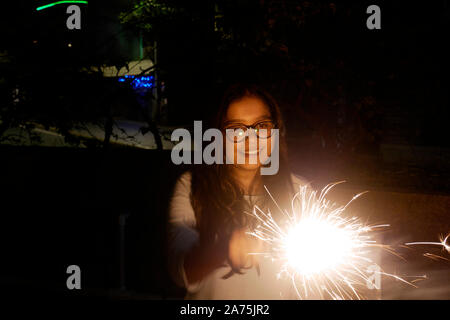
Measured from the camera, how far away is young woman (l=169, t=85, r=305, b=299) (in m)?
2.15

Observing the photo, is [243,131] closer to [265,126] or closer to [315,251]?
[265,126]

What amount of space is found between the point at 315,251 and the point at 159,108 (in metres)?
4.66

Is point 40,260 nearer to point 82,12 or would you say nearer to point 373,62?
point 82,12

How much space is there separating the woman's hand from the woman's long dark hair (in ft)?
0.69

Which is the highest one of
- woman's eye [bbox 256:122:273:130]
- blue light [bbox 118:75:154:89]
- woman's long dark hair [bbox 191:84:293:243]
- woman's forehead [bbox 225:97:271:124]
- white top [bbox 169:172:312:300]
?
blue light [bbox 118:75:154:89]

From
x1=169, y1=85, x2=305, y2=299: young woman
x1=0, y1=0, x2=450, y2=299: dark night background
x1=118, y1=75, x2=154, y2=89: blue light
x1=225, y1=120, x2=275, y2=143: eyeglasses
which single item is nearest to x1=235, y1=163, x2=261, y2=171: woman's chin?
x1=169, y1=85, x2=305, y2=299: young woman

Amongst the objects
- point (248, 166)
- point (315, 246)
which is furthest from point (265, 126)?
point (315, 246)

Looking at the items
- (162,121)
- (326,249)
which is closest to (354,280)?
(326,249)

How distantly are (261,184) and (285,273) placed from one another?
2.04ft

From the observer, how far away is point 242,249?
2080 mm

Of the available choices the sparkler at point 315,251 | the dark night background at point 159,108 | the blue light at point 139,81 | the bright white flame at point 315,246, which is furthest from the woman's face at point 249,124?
the blue light at point 139,81

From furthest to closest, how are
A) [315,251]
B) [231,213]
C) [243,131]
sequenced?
[231,213] < [243,131] < [315,251]

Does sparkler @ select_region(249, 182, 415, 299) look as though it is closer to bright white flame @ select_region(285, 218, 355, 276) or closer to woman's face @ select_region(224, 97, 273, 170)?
bright white flame @ select_region(285, 218, 355, 276)

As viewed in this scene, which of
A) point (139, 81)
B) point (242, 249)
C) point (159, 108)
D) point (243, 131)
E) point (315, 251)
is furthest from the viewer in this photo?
point (159, 108)
